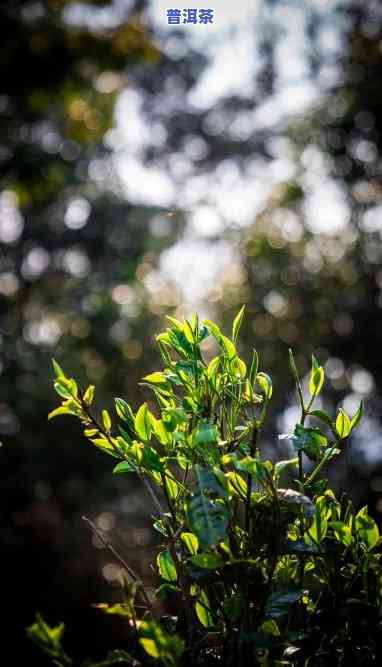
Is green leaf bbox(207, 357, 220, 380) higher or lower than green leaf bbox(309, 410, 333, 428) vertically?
higher

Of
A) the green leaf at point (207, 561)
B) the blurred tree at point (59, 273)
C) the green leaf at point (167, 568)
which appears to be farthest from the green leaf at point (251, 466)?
the blurred tree at point (59, 273)

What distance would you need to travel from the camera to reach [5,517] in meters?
7.09

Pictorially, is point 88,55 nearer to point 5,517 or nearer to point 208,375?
point 208,375

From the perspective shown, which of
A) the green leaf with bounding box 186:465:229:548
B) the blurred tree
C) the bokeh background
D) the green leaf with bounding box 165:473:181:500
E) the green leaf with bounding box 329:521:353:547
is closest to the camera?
the green leaf with bounding box 186:465:229:548

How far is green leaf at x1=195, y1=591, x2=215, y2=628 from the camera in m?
0.87

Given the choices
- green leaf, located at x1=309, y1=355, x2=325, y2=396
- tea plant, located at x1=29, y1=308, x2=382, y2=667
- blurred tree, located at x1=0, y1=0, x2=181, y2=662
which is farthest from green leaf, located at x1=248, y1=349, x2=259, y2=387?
blurred tree, located at x1=0, y1=0, x2=181, y2=662

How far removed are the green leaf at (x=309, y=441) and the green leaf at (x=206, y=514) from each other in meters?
0.16

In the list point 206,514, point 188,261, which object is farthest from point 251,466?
point 188,261

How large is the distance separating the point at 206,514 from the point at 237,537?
0.19m

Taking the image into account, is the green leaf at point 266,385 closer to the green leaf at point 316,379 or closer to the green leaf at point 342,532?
the green leaf at point 316,379

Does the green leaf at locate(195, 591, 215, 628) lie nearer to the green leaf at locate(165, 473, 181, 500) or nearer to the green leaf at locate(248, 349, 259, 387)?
the green leaf at locate(165, 473, 181, 500)

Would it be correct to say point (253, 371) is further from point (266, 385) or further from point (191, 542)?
point (191, 542)

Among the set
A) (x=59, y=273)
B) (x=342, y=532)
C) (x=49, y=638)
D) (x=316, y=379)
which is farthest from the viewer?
(x=59, y=273)

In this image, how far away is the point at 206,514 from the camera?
2.38ft
